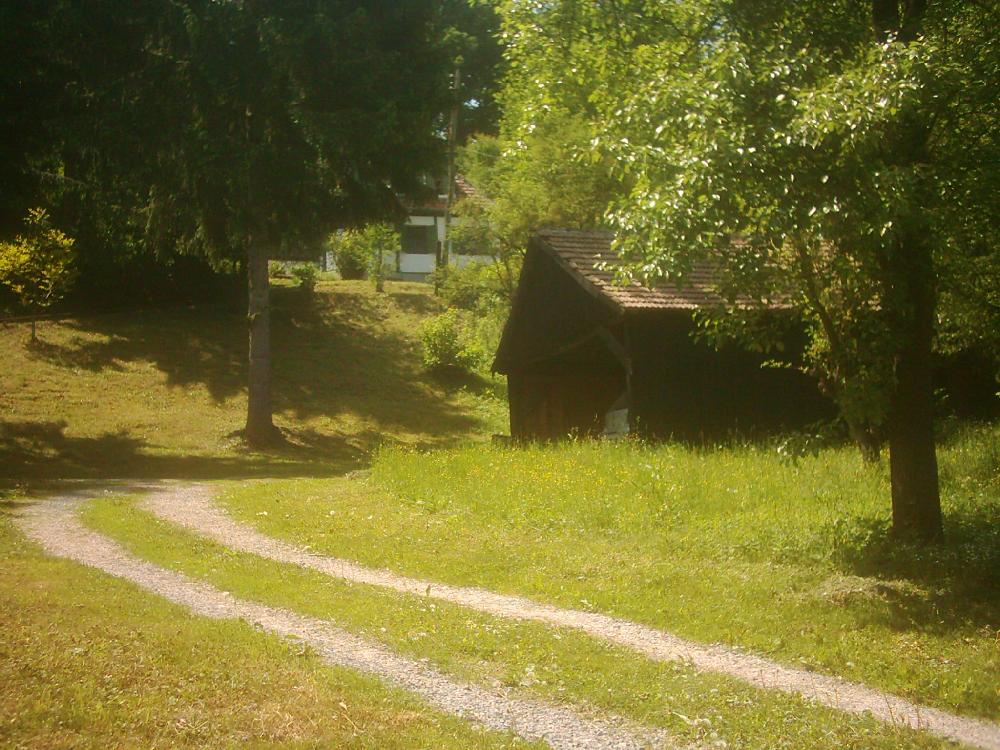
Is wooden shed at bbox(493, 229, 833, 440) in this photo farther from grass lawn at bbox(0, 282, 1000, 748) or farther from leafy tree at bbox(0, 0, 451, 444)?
leafy tree at bbox(0, 0, 451, 444)

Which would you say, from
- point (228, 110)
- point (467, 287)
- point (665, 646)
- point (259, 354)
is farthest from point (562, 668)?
point (467, 287)

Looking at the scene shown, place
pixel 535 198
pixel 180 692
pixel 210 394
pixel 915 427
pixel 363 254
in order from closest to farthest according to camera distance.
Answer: pixel 180 692 < pixel 915 427 < pixel 210 394 < pixel 535 198 < pixel 363 254

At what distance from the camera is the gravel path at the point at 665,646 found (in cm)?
698

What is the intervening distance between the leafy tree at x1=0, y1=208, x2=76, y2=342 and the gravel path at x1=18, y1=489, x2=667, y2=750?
19978mm

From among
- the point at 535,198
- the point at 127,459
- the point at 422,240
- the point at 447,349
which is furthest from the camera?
the point at 422,240

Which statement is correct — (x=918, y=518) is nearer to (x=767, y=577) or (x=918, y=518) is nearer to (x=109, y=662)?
(x=767, y=577)

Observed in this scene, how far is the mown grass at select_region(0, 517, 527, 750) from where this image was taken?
613 cm

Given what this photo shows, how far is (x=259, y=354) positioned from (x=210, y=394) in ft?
19.4

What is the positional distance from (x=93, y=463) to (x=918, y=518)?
19.5 m

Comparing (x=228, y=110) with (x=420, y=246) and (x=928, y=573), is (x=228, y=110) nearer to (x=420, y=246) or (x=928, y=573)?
(x=928, y=573)

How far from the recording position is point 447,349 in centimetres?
3647

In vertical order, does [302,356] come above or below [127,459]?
above

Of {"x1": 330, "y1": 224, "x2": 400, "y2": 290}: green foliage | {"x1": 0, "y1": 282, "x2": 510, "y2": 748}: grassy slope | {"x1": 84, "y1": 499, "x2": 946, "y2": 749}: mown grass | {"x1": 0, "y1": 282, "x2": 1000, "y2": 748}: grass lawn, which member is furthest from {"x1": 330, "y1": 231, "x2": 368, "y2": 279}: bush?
{"x1": 84, "y1": 499, "x2": 946, "y2": 749}: mown grass

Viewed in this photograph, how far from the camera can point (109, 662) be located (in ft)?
23.6
